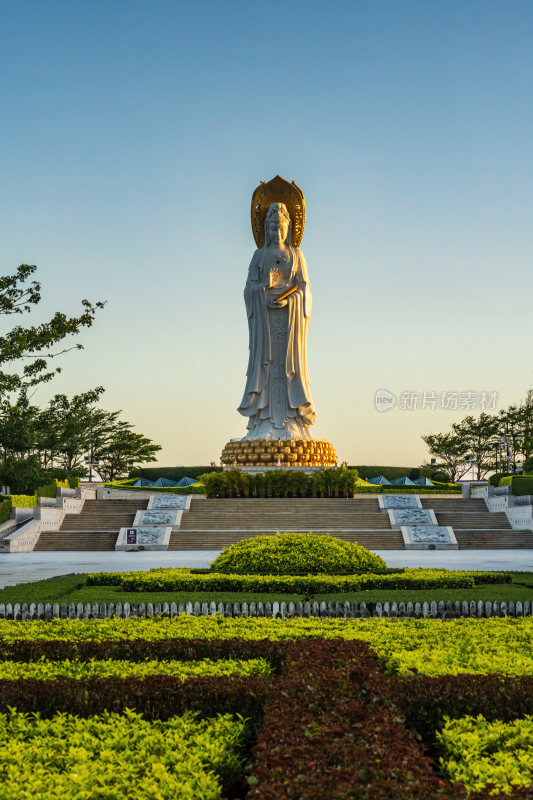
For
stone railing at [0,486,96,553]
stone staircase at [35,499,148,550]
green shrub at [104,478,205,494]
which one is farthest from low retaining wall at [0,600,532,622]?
green shrub at [104,478,205,494]

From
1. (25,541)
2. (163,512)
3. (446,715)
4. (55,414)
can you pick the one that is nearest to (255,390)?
(55,414)

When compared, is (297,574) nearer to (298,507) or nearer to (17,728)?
(17,728)

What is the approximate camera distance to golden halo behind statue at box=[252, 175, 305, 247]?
101 ft

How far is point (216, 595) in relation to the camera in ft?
30.1

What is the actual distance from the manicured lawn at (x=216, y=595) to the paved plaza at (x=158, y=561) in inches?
86.1

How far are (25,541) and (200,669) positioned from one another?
16164 mm

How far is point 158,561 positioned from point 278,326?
54.7 ft

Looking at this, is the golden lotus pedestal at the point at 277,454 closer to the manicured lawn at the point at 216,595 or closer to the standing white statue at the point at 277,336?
the standing white statue at the point at 277,336

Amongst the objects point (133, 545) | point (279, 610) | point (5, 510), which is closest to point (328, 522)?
point (133, 545)

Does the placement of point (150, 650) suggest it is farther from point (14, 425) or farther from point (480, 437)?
point (480, 437)

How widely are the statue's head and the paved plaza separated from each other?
51.8 feet

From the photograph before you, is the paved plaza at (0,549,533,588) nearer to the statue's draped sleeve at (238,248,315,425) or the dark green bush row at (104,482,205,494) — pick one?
the dark green bush row at (104,482,205,494)

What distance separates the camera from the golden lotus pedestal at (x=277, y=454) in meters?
28.9

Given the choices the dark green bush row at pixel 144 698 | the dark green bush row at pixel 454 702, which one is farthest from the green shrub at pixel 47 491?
the dark green bush row at pixel 454 702
